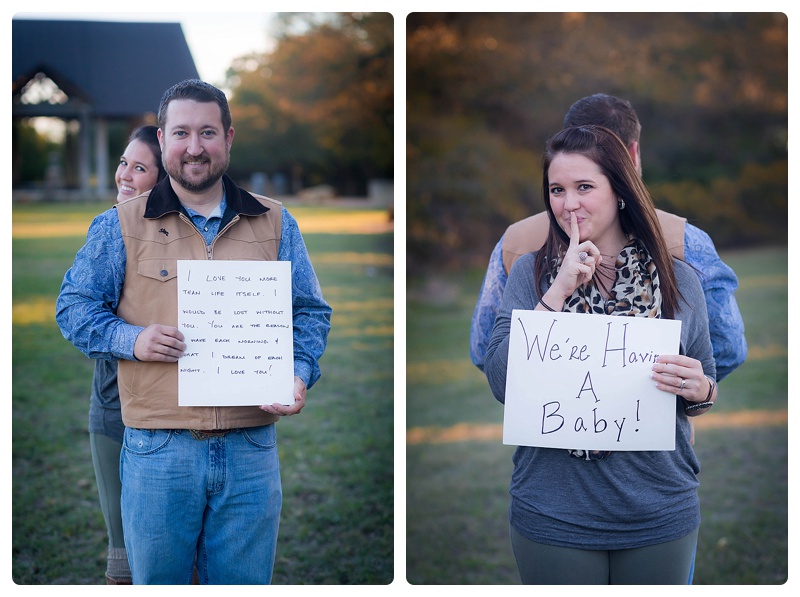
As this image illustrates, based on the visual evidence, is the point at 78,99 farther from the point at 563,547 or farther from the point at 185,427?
the point at 563,547

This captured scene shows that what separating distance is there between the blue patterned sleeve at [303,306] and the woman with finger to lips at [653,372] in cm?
53

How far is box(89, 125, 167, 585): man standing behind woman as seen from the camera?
233cm

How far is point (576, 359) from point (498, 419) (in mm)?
3565

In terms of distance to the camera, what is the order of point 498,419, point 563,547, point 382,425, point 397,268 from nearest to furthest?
1. point 563,547
2. point 397,268
3. point 382,425
4. point 498,419

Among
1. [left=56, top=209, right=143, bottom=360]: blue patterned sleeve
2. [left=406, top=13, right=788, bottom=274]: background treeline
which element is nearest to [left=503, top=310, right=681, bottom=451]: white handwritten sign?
[left=56, top=209, right=143, bottom=360]: blue patterned sleeve

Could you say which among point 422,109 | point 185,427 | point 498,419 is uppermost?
point 422,109

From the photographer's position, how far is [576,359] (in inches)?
78.7

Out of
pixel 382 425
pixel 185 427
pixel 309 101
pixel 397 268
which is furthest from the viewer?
pixel 382 425

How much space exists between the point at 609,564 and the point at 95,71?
2406mm

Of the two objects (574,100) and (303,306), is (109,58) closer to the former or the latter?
(303,306)

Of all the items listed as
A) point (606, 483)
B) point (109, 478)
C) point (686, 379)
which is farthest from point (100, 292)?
point (686, 379)

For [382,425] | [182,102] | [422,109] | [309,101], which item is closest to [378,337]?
[382,425]

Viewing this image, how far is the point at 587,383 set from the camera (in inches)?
79.3

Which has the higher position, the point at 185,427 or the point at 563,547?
the point at 185,427
